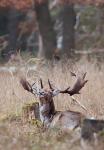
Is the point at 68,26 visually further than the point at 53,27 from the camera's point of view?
No

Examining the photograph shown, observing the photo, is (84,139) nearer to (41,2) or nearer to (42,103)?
(42,103)

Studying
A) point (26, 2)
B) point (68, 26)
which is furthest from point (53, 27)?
point (26, 2)

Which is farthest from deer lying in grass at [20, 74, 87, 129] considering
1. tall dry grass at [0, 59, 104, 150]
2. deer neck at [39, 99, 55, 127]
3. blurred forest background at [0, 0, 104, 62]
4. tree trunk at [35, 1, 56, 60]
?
tree trunk at [35, 1, 56, 60]

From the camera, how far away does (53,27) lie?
28578 millimetres

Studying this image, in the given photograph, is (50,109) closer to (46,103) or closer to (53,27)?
(46,103)

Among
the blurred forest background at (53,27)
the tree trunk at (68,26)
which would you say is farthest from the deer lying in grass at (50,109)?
the tree trunk at (68,26)

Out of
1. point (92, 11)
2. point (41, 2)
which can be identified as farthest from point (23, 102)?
point (92, 11)

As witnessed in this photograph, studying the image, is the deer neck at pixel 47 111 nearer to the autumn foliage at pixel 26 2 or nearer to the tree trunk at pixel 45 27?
the autumn foliage at pixel 26 2

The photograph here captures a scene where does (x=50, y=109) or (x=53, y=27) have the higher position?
(x=53, y=27)

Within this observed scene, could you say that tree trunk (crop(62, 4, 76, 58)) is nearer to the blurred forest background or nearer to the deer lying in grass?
the blurred forest background

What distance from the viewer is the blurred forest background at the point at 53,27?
74.7 ft

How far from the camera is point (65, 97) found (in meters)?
12.5

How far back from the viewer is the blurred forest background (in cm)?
2278

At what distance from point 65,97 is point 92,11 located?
59.7ft
